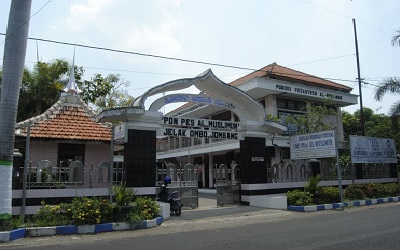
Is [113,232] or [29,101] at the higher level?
[29,101]

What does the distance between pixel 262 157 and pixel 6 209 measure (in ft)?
35.3

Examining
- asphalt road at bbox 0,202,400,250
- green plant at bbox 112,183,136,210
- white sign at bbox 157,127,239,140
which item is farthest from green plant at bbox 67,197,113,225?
white sign at bbox 157,127,239,140

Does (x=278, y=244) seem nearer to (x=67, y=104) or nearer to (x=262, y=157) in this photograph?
(x=262, y=157)

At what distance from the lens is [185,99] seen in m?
14.0

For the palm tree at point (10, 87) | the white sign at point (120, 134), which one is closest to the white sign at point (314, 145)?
the white sign at point (120, 134)

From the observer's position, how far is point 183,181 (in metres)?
14.6

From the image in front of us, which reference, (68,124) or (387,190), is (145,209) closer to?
(68,124)

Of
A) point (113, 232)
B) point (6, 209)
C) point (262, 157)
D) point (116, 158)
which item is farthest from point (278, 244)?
point (116, 158)

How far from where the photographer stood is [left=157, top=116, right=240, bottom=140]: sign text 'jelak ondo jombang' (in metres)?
→ 13.8

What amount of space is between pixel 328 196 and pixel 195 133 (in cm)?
657

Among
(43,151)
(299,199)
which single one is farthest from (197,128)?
(43,151)

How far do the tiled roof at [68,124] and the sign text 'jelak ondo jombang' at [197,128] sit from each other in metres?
2.72

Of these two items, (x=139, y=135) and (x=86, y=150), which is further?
(x=86, y=150)

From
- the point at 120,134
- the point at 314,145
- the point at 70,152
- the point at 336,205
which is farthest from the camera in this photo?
the point at 314,145
